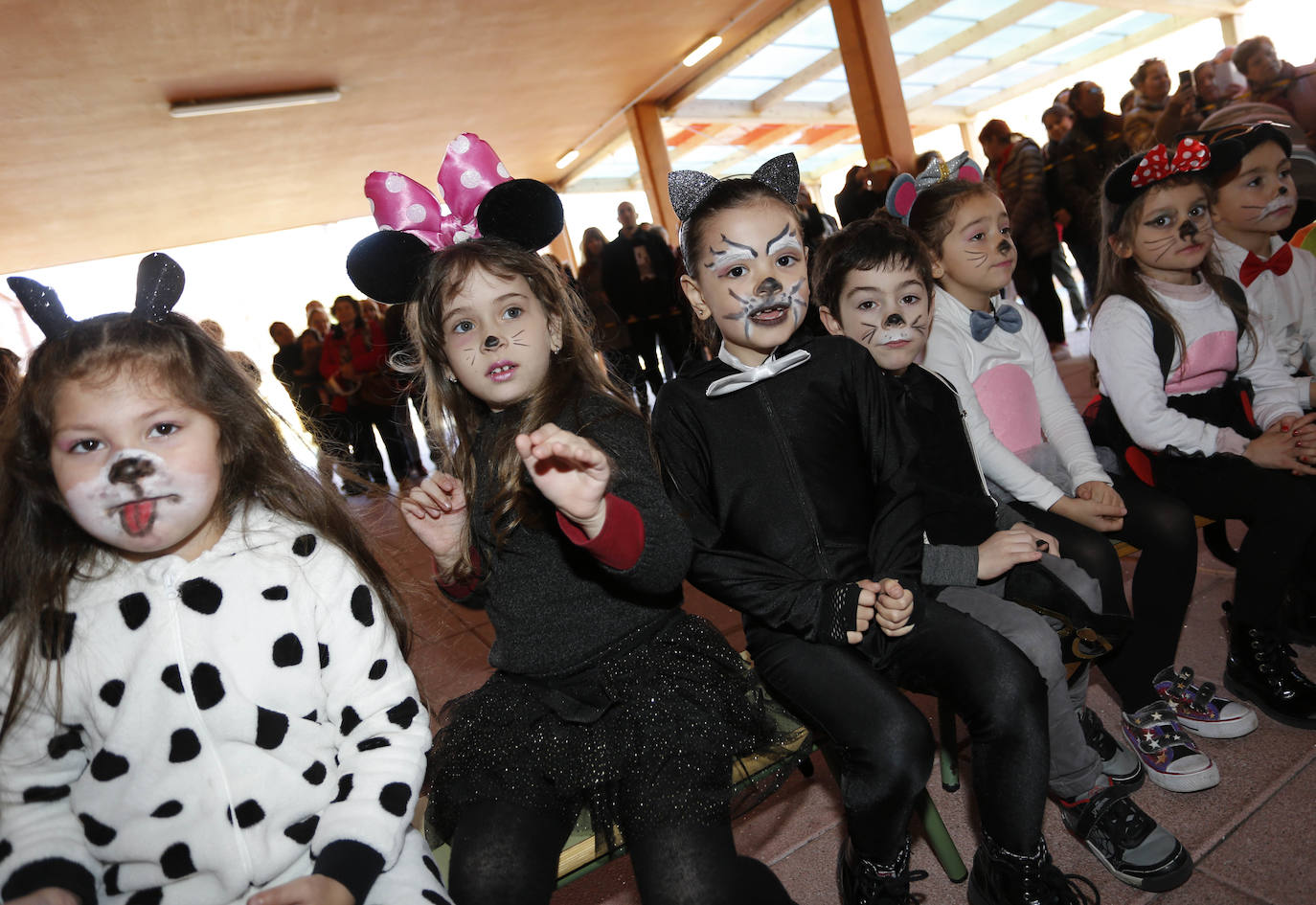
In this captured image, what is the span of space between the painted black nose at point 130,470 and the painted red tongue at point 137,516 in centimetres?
4

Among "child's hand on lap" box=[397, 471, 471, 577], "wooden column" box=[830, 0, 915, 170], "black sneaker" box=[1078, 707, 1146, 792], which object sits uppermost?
"wooden column" box=[830, 0, 915, 170]

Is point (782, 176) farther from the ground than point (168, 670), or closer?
farther from the ground

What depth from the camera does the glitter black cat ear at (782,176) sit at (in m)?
1.85

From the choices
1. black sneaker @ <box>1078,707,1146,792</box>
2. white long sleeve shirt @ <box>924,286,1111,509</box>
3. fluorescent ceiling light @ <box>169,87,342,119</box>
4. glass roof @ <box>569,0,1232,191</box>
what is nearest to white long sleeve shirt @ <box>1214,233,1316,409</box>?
white long sleeve shirt @ <box>924,286,1111,509</box>

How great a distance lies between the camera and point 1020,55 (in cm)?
1433

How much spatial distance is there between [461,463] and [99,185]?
38.1ft

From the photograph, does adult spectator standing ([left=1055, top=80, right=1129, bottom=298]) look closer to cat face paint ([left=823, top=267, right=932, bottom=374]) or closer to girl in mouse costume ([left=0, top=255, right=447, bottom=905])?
cat face paint ([left=823, top=267, right=932, bottom=374])

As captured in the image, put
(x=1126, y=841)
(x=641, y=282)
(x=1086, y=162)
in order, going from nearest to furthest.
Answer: (x=1126, y=841) → (x=1086, y=162) → (x=641, y=282)

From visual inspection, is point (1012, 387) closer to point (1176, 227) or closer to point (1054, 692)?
point (1176, 227)

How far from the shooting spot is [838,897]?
1.70m

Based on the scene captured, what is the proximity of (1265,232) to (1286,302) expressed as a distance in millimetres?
239

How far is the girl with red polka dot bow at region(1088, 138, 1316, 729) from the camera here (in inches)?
78.9

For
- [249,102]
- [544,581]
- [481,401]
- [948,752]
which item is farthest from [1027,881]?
[249,102]

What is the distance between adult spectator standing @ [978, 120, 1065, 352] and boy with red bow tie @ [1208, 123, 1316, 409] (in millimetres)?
3227
